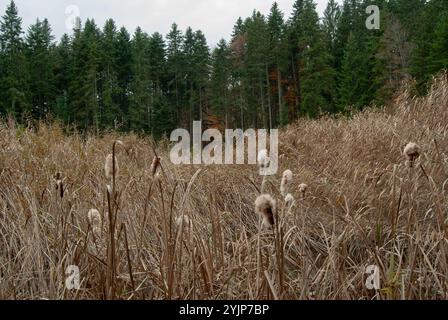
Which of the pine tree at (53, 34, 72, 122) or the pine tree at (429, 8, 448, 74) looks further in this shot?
the pine tree at (53, 34, 72, 122)

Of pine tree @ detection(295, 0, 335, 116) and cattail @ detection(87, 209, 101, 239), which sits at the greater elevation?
pine tree @ detection(295, 0, 335, 116)

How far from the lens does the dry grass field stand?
4.06ft

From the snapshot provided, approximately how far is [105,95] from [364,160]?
26.8 metres

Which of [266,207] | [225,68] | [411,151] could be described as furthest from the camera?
[225,68]

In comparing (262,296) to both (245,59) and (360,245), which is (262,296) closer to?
(360,245)

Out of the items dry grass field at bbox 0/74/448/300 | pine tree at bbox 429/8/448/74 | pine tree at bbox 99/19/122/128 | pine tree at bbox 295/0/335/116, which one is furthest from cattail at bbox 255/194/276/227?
pine tree at bbox 99/19/122/128

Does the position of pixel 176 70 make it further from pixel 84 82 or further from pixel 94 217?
pixel 94 217

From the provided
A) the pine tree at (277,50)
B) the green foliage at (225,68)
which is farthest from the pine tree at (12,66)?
the pine tree at (277,50)

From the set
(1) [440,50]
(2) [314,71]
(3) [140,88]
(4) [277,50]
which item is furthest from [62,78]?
(1) [440,50]

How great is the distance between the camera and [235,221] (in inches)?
105

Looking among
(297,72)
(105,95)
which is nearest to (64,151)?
(105,95)

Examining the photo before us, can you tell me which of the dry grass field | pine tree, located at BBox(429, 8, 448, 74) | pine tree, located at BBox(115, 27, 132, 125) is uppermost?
pine tree, located at BBox(115, 27, 132, 125)

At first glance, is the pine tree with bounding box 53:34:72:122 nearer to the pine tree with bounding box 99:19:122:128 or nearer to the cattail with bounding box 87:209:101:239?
the pine tree with bounding box 99:19:122:128

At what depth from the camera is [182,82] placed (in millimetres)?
32000
